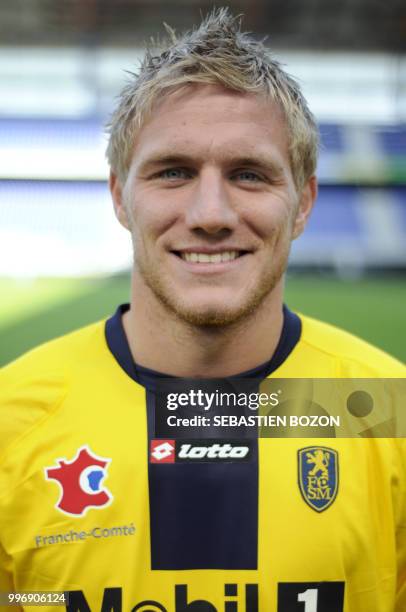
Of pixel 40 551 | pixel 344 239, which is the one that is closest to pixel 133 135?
pixel 40 551

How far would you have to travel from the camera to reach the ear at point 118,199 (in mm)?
1354

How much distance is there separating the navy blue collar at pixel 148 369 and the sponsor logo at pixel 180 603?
355 millimetres

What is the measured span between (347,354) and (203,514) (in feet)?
1.37

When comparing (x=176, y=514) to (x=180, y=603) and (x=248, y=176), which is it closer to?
(x=180, y=603)

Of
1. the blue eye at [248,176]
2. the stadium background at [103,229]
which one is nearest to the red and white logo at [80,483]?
the blue eye at [248,176]

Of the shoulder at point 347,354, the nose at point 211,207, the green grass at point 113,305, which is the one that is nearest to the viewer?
the nose at point 211,207

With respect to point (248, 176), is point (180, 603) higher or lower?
lower

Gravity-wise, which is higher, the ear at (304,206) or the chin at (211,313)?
the ear at (304,206)

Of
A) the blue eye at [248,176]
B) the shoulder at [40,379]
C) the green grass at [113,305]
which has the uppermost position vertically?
the green grass at [113,305]

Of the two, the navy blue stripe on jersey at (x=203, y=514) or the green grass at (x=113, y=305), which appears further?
the green grass at (x=113, y=305)

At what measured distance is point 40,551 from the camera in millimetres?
1227

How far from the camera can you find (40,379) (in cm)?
135

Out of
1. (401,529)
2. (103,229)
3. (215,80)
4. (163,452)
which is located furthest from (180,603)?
(103,229)

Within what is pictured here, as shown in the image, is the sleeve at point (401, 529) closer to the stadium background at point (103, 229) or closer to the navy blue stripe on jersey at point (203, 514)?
the navy blue stripe on jersey at point (203, 514)
